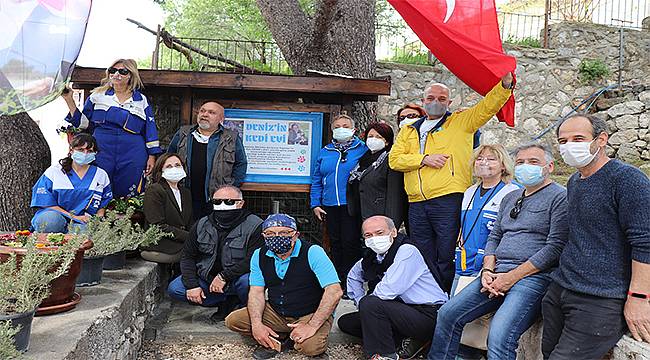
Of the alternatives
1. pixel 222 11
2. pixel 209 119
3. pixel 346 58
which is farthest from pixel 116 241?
pixel 222 11

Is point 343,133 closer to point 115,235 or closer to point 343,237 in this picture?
point 343,237

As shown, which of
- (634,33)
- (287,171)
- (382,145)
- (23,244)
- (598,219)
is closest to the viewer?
(598,219)

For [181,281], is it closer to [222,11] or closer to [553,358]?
[553,358]

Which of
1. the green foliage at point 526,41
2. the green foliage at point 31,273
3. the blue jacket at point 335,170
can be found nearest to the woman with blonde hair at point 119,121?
the blue jacket at point 335,170

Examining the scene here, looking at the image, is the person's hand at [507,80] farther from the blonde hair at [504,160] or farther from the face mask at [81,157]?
the face mask at [81,157]

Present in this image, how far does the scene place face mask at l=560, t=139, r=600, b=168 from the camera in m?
3.10

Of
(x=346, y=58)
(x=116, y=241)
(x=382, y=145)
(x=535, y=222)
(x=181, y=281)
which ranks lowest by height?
(x=181, y=281)

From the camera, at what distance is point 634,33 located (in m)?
11.3

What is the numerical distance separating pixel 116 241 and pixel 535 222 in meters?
3.09

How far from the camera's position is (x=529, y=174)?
12.6 feet

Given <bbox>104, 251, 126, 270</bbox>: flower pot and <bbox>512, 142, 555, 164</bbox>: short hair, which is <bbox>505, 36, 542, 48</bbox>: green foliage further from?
<bbox>104, 251, 126, 270</bbox>: flower pot

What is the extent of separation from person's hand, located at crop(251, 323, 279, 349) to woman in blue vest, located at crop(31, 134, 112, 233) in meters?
1.66

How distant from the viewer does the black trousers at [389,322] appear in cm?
418

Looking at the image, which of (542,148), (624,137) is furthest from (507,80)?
(624,137)
